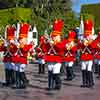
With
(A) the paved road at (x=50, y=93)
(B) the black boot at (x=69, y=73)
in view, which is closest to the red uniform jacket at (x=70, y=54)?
(B) the black boot at (x=69, y=73)

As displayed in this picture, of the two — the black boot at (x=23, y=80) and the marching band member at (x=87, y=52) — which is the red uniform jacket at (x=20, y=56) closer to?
the black boot at (x=23, y=80)

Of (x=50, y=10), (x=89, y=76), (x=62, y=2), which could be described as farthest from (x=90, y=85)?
(x=62, y=2)

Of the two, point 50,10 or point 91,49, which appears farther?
point 50,10

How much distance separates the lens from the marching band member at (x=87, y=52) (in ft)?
54.7

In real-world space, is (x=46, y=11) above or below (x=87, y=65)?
above

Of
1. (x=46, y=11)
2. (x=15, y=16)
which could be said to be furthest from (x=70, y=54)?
(x=46, y=11)

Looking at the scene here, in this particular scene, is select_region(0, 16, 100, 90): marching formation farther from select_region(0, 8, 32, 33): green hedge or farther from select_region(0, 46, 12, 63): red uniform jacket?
select_region(0, 8, 32, 33): green hedge

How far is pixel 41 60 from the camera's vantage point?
74.7 ft

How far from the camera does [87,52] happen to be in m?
17.0

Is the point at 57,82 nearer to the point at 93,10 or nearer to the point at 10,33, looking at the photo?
the point at 10,33

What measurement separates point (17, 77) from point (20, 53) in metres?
0.87

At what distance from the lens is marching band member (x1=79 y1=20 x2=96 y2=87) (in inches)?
657

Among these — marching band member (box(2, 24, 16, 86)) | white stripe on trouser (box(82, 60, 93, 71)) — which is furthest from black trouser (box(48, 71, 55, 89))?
marching band member (box(2, 24, 16, 86))

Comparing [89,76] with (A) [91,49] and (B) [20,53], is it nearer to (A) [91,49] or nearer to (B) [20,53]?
(A) [91,49]
